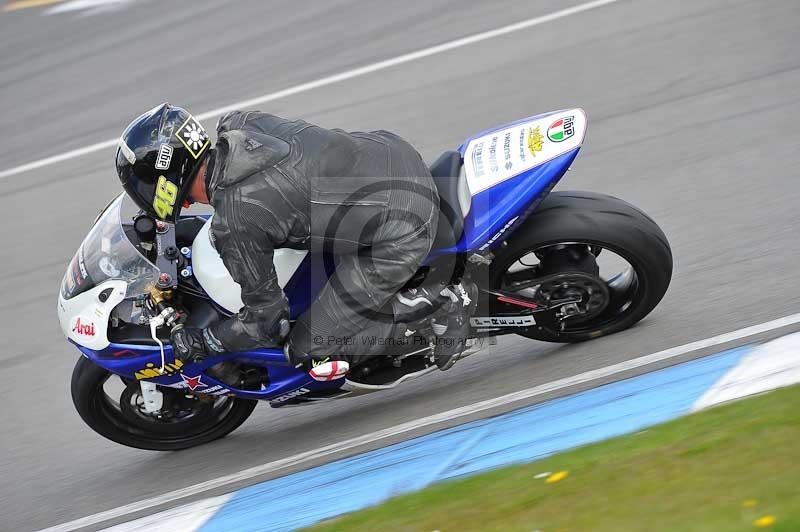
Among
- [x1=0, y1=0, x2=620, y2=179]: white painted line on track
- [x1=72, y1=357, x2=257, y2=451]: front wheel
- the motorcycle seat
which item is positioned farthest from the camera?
[x1=0, y1=0, x2=620, y2=179]: white painted line on track

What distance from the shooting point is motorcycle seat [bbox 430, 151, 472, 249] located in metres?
4.30

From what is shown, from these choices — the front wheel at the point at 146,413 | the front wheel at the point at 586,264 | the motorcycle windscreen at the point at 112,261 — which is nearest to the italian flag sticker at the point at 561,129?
the front wheel at the point at 586,264

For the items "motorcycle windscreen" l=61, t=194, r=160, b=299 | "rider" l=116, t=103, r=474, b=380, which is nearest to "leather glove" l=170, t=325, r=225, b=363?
"rider" l=116, t=103, r=474, b=380

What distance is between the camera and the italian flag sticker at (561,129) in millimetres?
4318

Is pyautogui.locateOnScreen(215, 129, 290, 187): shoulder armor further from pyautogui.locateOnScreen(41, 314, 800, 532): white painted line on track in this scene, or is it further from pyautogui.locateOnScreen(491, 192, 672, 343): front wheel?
pyautogui.locateOnScreen(41, 314, 800, 532): white painted line on track

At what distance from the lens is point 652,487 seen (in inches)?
132

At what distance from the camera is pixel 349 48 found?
8594 millimetres

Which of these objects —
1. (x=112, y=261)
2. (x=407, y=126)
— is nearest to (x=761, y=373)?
(x=112, y=261)

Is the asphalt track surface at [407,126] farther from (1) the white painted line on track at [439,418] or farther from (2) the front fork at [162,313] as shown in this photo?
(2) the front fork at [162,313]

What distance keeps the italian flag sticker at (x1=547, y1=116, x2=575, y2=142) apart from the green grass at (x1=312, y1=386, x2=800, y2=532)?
1362 millimetres

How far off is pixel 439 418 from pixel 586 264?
1.05 m

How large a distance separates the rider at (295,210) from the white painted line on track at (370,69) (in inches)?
154

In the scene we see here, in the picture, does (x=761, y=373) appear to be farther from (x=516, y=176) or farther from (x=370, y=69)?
(x=370, y=69)

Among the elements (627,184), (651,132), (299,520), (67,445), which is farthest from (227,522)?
(651,132)
